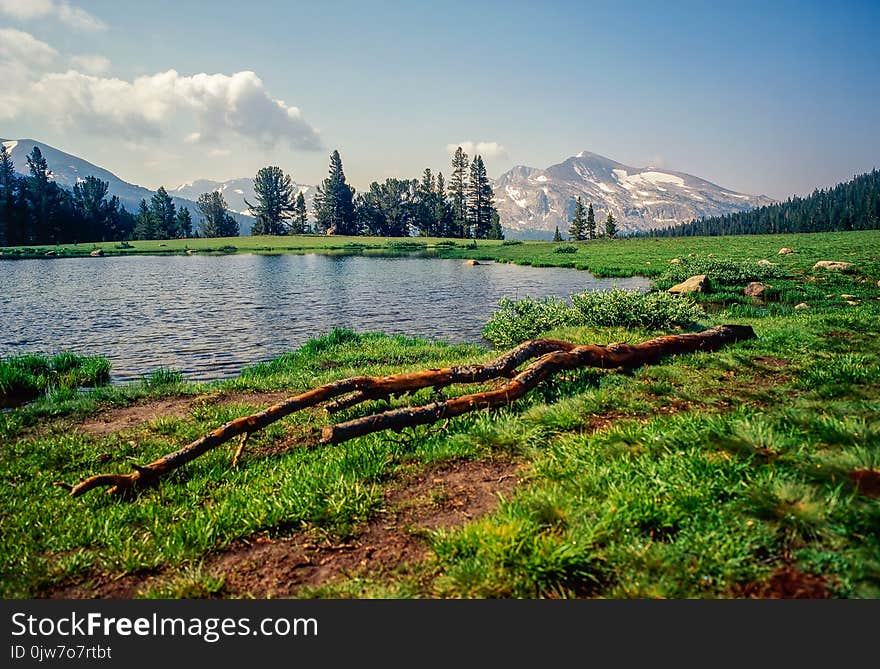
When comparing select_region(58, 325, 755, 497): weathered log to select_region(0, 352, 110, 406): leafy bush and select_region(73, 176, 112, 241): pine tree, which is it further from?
select_region(73, 176, 112, 241): pine tree

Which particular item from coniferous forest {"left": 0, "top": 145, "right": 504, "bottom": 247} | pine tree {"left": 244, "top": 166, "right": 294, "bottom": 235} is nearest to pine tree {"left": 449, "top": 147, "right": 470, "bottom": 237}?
coniferous forest {"left": 0, "top": 145, "right": 504, "bottom": 247}

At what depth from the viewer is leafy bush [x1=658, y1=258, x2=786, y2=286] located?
26688 mm

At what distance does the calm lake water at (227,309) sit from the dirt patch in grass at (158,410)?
3.27 m

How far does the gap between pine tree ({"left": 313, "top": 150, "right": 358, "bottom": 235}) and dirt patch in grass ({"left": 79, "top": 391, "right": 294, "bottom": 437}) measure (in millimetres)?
137228

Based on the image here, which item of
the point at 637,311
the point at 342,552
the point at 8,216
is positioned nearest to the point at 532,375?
the point at 342,552

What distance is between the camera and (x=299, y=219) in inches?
5763

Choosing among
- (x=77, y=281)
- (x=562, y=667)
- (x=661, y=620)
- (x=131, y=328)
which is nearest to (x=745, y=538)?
(x=661, y=620)

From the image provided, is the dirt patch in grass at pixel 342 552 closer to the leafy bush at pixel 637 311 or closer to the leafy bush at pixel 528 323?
the leafy bush at pixel 637 311

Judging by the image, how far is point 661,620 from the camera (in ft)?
10.3

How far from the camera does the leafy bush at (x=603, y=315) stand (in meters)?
14.5

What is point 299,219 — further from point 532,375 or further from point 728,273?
point 532,375

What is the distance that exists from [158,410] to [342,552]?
7964mm

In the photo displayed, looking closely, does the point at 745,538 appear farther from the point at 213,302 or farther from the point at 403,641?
the point at 213,302

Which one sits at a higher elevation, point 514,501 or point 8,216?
point 8,216
